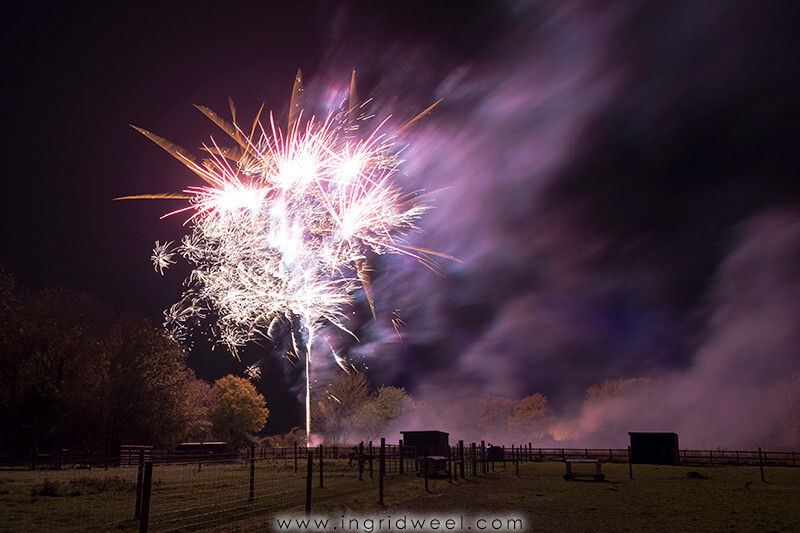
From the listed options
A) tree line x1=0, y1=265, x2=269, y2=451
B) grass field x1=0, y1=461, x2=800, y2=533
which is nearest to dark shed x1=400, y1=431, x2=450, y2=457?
grass field x1=0, y1=461, x2=800, y2=533

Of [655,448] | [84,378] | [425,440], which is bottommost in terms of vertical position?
[655,448]

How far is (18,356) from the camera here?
3972 cm

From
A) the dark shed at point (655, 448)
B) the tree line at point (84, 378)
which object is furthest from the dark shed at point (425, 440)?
the tree line at point (84, 378)

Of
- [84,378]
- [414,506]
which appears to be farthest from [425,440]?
[84,378]

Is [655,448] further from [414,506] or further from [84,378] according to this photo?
[84,378]

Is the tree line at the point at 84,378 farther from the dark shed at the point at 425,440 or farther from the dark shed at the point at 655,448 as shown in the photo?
the dark shed at the point at 655,448

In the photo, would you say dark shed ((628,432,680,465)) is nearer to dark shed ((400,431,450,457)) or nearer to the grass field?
dark shed ((400,431,450,457))

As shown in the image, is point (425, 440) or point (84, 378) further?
point (84, 378)

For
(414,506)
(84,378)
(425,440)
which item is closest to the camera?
(414,506)

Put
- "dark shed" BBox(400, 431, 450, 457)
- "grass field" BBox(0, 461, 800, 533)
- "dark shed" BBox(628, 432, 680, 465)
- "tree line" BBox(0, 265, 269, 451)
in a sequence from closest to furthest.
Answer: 1. "grass field" BBox(0, 461, 800, 533)
2. "dark shed" BBox(400, 431, 450, 457)
3. "tree line" BBox(0, 265, 269, 451)
4. "dark shed" BBox(628, 432, 680, 465)

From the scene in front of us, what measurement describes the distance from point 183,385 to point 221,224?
30.8 metres

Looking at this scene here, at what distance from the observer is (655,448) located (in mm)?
43656

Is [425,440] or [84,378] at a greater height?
[84,378]

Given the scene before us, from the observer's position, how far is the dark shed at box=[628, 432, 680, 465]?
42906mm
